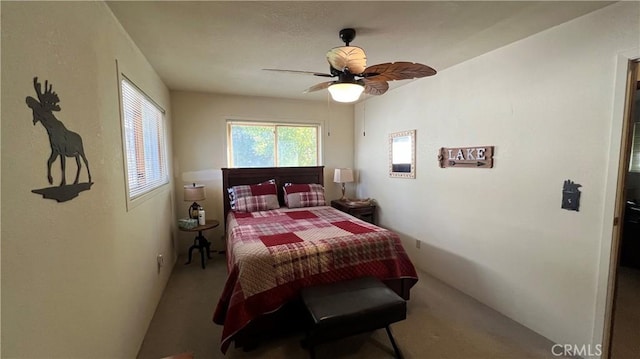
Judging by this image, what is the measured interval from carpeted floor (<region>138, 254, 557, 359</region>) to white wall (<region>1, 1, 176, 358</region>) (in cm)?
32

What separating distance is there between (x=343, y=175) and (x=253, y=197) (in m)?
→ 1.49

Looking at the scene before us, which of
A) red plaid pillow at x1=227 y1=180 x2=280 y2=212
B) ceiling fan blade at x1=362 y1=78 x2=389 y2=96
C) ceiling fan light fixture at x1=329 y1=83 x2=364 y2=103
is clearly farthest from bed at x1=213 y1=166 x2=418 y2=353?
ceiling fan blade at x1=362 y1=78 x2=389 y2=96

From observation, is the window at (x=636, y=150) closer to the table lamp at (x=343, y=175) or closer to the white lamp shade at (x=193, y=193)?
the table lamp at (x=343, y=175)

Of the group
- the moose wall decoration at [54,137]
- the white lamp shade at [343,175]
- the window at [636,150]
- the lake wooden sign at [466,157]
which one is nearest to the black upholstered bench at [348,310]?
the moose wall decoration at [54,137]

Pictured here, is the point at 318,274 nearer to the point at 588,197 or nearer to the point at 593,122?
the point at 588,197

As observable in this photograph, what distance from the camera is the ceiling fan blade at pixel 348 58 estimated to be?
1.73 metres

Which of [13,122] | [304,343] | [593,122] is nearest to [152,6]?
[13,122]

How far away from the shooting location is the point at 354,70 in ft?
6.22

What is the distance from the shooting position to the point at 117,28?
5.86ft

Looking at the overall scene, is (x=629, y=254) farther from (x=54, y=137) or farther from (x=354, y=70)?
(x=54, y=137)

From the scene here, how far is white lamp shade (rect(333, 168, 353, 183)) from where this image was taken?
13.9 ft

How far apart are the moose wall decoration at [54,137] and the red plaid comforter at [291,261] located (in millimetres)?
1119

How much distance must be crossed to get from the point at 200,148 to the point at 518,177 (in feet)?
12.4

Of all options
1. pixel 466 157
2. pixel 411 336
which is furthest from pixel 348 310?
pixel 466 157
